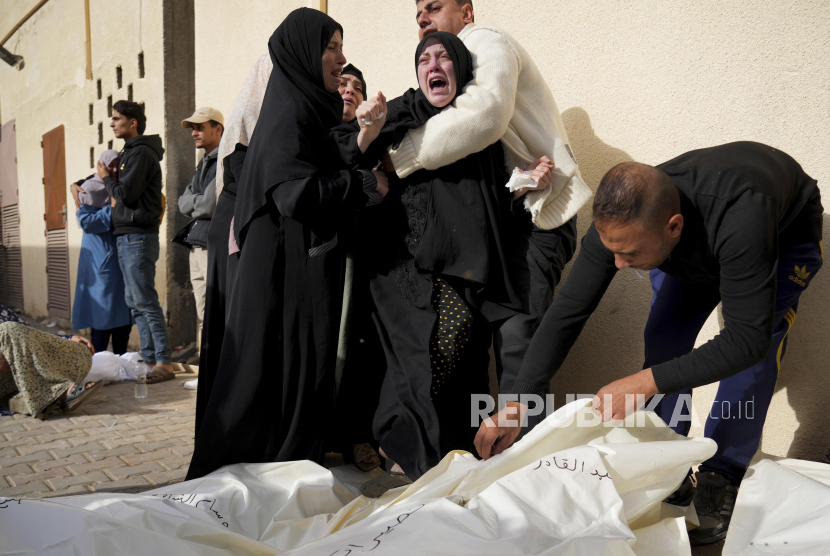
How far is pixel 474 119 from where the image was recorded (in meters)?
2.30

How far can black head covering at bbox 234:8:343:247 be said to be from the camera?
103 inches

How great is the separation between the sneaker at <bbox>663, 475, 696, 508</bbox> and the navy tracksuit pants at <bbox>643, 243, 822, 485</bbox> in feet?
0.92

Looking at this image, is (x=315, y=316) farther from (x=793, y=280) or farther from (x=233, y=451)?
(x=793, y=280)

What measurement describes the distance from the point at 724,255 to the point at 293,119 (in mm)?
1736

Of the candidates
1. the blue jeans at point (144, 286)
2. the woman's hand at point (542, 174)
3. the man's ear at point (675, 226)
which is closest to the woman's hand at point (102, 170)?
the blue jeans at point (144, 286)

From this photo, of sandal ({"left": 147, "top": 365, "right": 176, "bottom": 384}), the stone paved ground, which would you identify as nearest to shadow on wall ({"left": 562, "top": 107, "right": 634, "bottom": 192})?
the stone paved ground

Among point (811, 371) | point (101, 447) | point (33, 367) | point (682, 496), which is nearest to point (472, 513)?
point (682, 496)

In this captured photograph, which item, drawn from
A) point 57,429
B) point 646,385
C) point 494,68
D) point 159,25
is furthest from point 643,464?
point 159,25

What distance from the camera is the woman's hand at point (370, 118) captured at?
7.98 ft

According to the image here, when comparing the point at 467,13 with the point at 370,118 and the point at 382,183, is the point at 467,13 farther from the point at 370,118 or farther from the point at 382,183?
the point at 382,183

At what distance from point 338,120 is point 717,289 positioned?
5.71ft

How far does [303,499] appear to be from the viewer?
2.38 m

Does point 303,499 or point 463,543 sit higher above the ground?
point 463,543

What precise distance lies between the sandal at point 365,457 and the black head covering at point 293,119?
110cm
